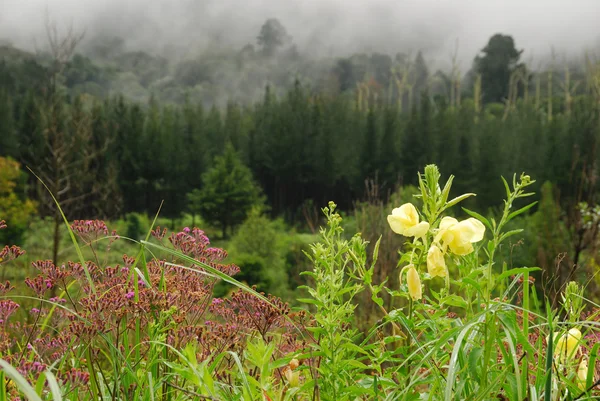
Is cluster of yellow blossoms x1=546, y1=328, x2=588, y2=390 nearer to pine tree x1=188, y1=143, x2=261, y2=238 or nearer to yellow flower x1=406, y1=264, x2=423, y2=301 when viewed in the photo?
yellow flower x1=406, y1=264, x2=423, y2=301

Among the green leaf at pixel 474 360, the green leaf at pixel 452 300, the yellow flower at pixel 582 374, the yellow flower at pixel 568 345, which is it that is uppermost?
the green leaf at pixel 452 300

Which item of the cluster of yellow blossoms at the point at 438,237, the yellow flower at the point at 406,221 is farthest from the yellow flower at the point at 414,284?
the yellow flower at the point at 406,221

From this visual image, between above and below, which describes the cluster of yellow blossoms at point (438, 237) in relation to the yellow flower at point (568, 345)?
above

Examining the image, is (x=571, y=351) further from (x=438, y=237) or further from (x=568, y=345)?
(x=438, y=237)

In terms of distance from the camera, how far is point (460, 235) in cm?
140

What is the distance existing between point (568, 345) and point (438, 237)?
543mm

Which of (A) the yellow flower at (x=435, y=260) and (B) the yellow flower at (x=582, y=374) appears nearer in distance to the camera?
(A) the yellow flower at (x=435, y=260)

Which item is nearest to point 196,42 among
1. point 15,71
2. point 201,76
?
point 201,76

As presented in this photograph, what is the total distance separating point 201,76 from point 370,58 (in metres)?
45.1

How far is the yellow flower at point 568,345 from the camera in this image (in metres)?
1.57

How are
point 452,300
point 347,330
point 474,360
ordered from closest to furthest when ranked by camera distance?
point 474,360 < point 452,300 < point 347,330

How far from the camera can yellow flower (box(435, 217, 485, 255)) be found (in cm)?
139

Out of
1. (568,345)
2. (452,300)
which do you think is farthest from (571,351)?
(452,300)

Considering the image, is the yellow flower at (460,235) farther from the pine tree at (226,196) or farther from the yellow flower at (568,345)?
the pine tree at (226,196)
